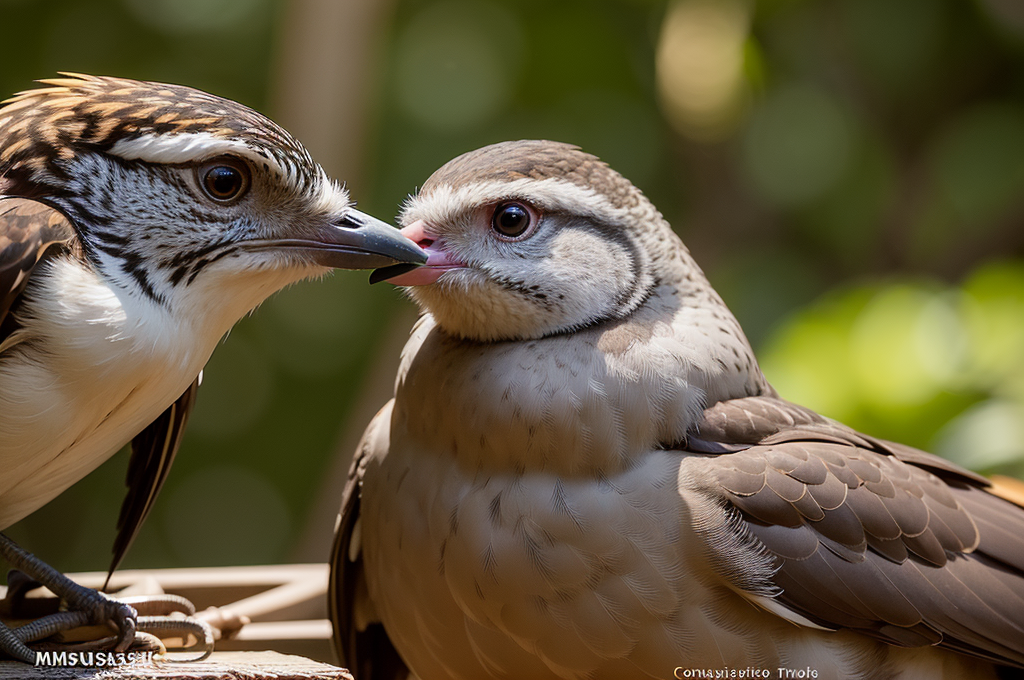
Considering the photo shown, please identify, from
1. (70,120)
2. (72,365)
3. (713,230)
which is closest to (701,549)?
(72,365)

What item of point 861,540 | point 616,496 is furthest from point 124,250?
point 861,540

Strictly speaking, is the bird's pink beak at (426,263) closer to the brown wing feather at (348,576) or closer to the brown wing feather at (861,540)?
the brown wing feather at (348,576)

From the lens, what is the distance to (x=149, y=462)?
180 cm

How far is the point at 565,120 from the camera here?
5.16 metres

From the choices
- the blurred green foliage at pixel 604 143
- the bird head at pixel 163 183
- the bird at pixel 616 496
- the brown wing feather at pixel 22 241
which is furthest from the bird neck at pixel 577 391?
the blurred green foliage at pixel 604 143

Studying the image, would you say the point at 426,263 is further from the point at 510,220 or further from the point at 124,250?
the point at 124,250

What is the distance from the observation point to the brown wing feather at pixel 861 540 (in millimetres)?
1589

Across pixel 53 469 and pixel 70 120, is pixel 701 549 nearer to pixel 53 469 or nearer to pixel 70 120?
pixel 53 469

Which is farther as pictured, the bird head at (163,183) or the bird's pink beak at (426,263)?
the bird's pink beak at (426,263)

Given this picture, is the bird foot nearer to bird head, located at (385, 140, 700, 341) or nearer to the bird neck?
the bird neck

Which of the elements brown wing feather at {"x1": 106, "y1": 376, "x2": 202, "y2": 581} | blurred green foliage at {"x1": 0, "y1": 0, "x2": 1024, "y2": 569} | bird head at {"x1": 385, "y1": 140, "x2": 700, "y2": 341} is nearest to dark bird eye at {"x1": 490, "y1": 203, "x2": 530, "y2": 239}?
bird head at {"x1": 385, "y1": 140, "x2": 700, "y2": 341}

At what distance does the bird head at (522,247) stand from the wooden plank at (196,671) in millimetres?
658

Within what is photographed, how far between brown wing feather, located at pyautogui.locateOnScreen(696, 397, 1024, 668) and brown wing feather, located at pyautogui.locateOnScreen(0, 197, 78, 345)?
1070 millimetres

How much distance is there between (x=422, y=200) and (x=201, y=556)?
413 centimetres
